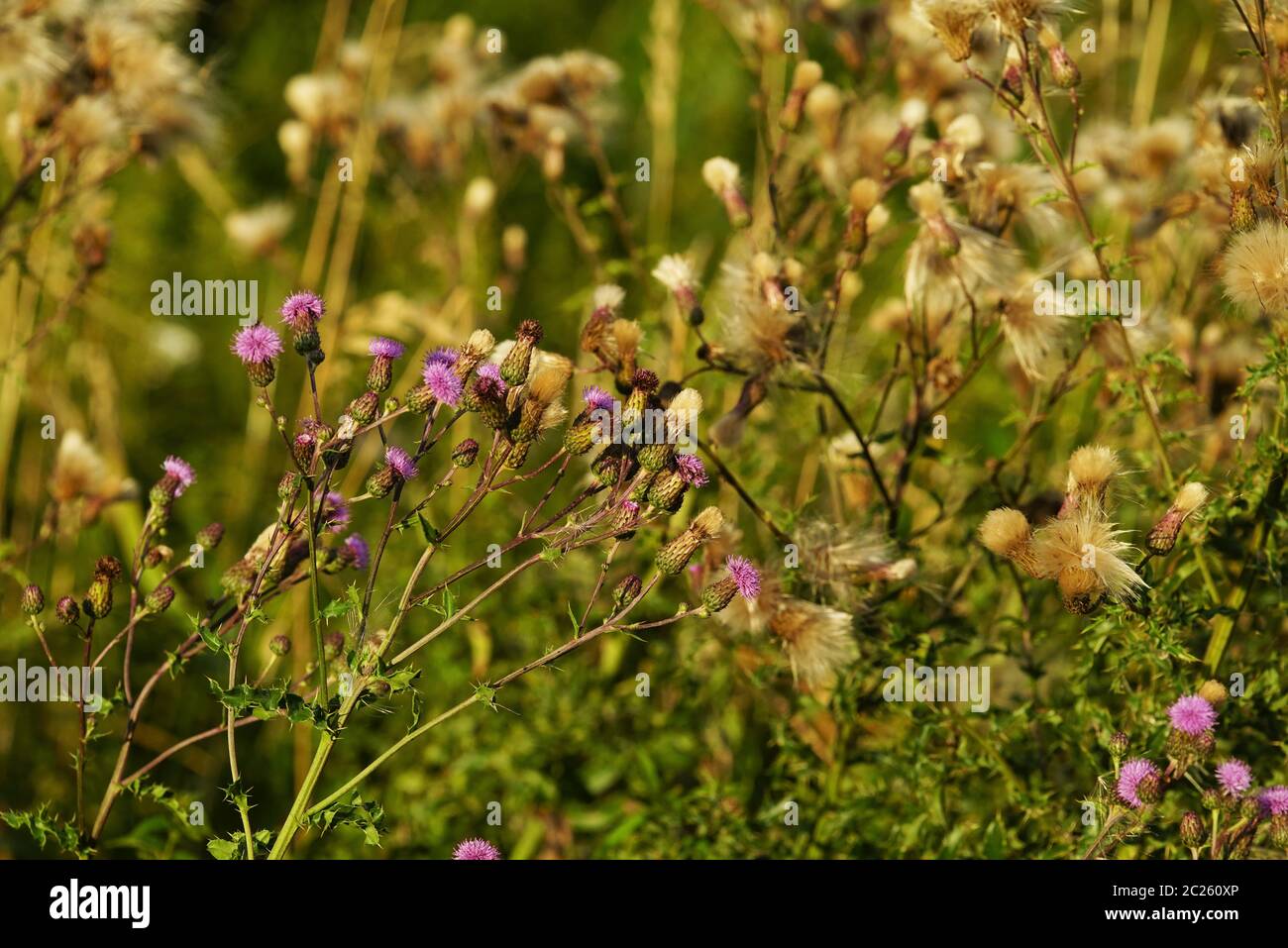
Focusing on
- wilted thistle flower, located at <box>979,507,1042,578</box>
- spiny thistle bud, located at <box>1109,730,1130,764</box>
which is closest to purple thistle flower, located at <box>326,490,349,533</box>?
wilted thistle flower, located at <box>979,507,1042,578</box>

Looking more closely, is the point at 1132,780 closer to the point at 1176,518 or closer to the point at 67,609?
the point at 1176,518

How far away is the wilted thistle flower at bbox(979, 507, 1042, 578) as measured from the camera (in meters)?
1.69

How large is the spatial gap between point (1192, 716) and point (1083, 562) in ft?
0.68

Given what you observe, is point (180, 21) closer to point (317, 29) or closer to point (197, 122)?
point (197, 122)

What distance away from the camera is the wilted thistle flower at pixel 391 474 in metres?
1.54

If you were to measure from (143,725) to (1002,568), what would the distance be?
6.18ft

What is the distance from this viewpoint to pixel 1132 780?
5.15 feet

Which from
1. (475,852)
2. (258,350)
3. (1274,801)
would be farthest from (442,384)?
(1274,801)

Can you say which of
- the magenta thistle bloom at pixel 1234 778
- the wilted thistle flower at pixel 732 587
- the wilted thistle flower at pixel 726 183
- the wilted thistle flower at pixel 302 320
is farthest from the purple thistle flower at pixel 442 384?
the magenta thistle bloom at pixel 1234 778

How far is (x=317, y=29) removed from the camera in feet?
17.5

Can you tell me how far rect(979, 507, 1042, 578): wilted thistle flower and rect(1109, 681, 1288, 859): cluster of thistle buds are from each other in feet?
0.76

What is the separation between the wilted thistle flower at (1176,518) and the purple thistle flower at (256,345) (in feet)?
3.47

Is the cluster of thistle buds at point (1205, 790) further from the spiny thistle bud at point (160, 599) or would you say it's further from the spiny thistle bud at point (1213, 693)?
the spiny thistle bud at point (160, 599)
